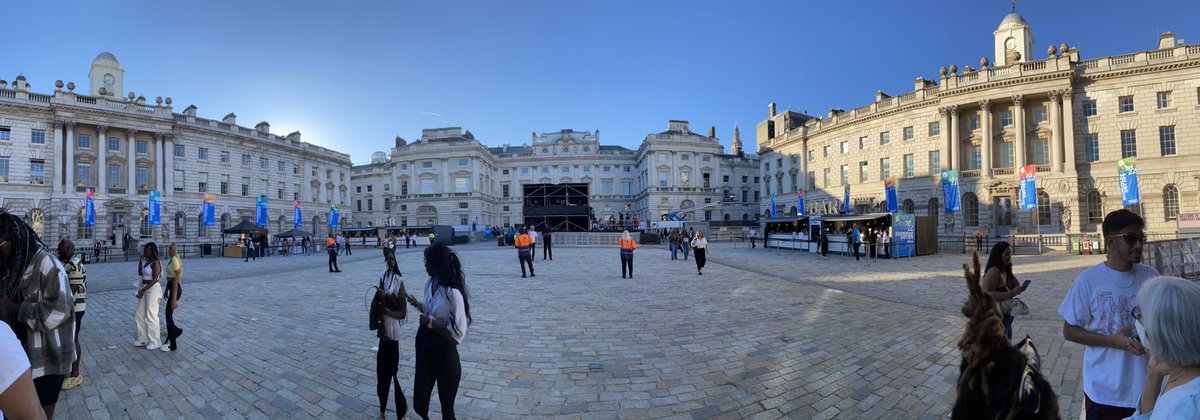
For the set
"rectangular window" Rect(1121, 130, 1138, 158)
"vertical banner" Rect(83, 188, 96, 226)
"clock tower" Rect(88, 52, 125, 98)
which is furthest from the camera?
"clock tower" Rect(88, 52, 125, 98)

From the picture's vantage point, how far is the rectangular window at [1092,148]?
27656mm

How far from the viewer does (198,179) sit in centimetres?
3834

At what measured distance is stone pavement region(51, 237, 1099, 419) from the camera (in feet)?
13.4

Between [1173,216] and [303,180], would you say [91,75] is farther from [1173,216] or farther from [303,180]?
[1173,216]

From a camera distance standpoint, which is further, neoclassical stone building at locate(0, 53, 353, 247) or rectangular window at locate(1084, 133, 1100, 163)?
neoclassical stone building at locate(0, 53, 353, 247)

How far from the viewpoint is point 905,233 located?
19875 millimetres

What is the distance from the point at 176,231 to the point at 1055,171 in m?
66.5

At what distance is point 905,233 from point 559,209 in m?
23.7

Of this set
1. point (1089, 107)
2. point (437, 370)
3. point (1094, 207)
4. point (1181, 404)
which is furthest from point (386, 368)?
point (1089, 107)

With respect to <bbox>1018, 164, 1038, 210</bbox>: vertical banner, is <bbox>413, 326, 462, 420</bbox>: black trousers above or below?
below

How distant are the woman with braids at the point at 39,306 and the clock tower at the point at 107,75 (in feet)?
183

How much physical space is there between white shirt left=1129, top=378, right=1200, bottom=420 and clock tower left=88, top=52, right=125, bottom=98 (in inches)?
2402

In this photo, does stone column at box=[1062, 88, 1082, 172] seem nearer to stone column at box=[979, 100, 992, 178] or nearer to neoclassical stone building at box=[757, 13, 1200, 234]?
neoclassical stone building at box=[757, 13, 1200, 234]

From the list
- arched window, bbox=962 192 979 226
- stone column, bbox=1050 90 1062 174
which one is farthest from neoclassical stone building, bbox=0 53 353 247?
stone column, bbox=1050 90 1062 174
